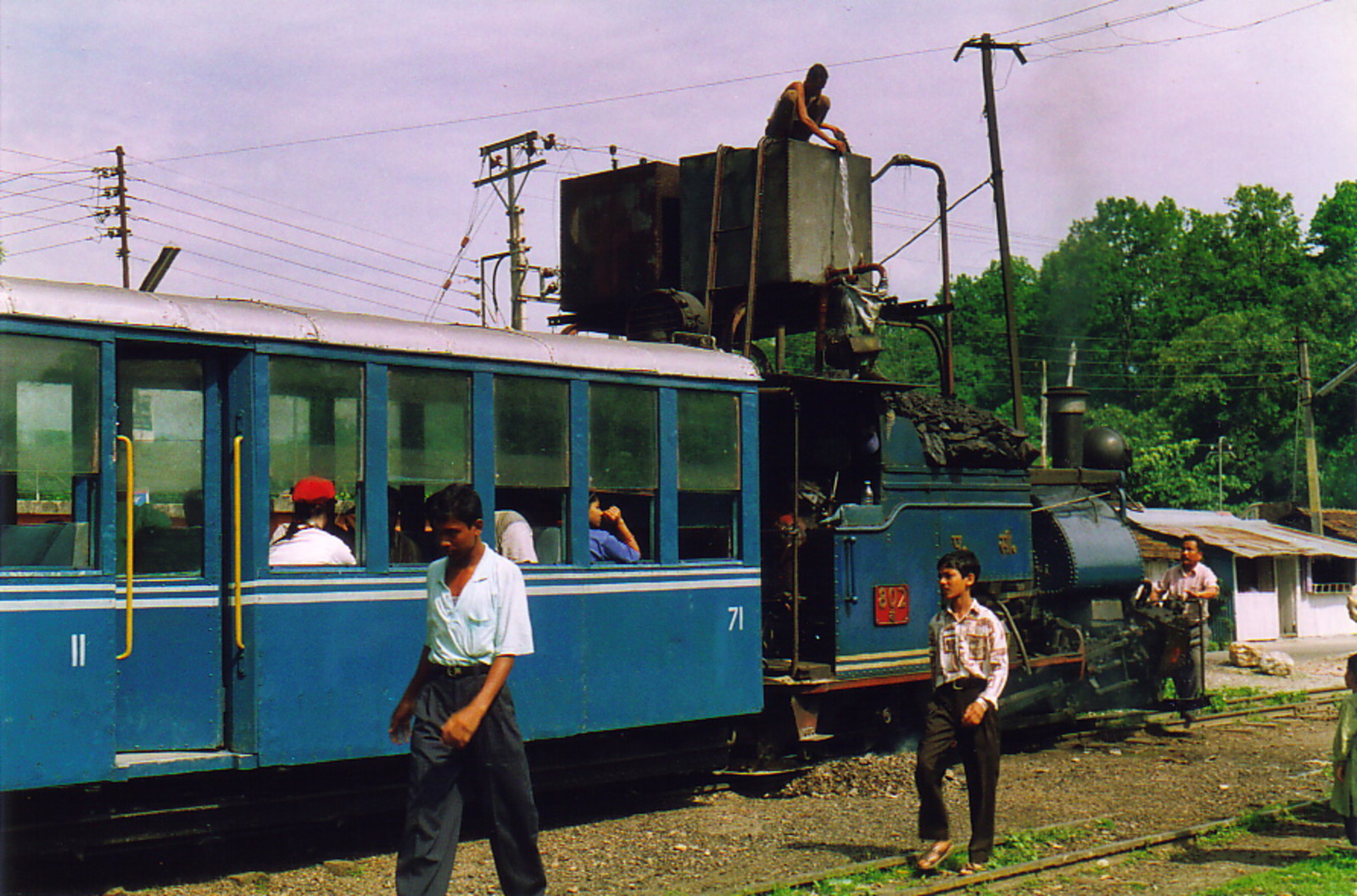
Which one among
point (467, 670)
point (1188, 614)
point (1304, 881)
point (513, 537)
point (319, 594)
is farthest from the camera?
point (1188, 614)

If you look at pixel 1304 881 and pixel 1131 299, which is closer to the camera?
pixel 1304 881

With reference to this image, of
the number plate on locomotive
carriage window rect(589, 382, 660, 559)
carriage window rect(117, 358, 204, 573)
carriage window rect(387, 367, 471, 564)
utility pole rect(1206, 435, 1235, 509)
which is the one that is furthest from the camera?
utility pole rect(1206, 435, 1235, 509)

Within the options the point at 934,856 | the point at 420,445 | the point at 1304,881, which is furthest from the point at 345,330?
the point at 1304,881

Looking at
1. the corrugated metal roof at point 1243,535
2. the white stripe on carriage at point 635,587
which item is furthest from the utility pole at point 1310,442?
the white stripe on carriage at point 635,587

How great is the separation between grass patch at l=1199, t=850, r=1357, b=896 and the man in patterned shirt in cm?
116

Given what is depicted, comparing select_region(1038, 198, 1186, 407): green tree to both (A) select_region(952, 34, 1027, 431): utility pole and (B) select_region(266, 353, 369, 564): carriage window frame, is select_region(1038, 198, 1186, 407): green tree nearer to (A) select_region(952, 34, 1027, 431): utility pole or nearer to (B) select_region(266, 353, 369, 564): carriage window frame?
(A) select_region(952, 34, 1027, 431): utility pole

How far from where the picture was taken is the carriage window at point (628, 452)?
28.2 feet

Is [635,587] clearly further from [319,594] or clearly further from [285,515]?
[285,515]

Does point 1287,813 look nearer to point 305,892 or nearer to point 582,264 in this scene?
point 305,892

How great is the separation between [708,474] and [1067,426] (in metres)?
6.11

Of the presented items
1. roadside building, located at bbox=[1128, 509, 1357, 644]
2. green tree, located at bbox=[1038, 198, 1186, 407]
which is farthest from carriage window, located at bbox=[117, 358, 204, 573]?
green tree, located at bbox=[1038, 198, 1186, 407]

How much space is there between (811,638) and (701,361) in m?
2.43

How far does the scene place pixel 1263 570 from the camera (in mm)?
30719

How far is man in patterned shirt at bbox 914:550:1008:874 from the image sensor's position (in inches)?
281
